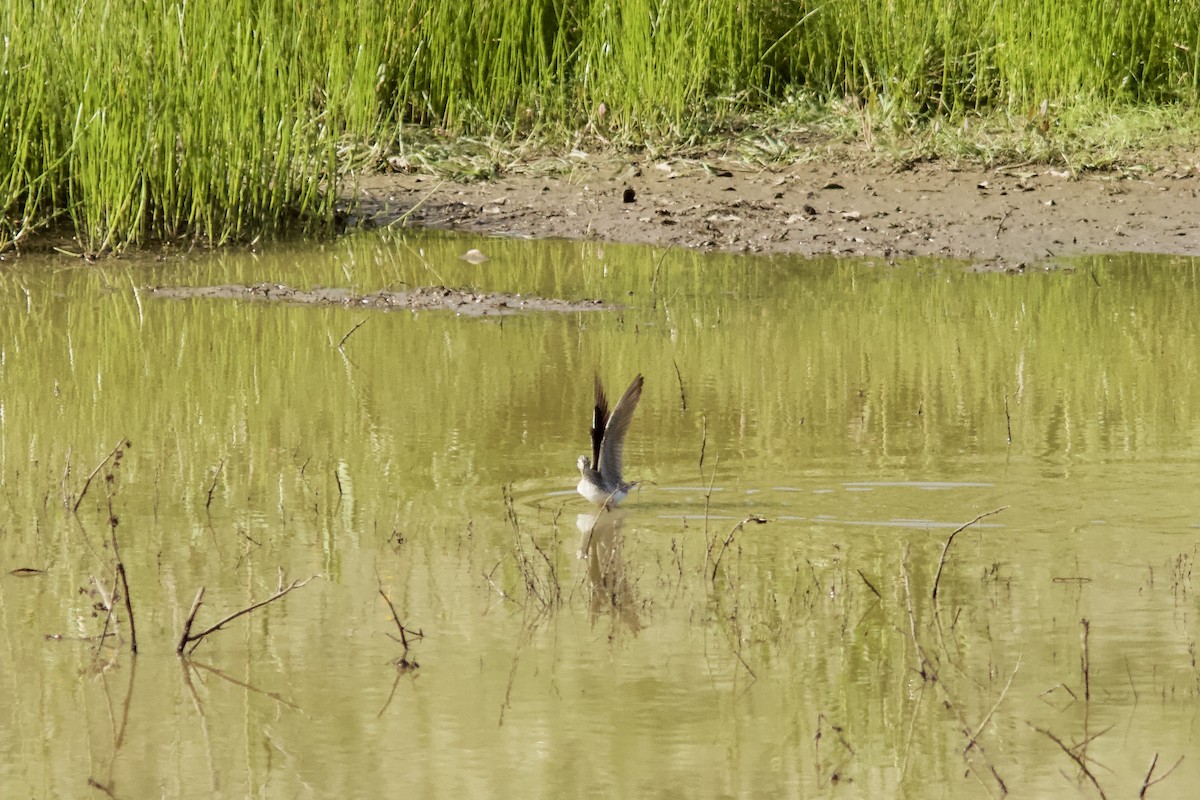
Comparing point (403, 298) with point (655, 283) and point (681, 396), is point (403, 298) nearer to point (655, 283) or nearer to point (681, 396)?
point (655, 283)

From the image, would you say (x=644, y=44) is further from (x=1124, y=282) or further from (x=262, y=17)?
(x=1124, y=282)

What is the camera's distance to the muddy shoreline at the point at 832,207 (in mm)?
8438

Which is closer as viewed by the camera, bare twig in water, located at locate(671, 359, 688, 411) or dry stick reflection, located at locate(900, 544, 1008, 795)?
dry stick reflection, located at locate(900, 544, 1008, 795)

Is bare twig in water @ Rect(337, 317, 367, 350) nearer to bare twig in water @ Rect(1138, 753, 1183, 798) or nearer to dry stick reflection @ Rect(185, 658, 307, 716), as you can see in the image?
dry stick reflection @ Rect(185, 658, 307, 716)

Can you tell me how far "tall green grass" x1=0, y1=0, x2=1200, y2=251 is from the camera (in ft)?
27.4

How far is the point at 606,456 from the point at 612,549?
405mm

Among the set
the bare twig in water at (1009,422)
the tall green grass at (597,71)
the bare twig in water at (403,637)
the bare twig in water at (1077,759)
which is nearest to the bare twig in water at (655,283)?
the tall green grass at (597,71)

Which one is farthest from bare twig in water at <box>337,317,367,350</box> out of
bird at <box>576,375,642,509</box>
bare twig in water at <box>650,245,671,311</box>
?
bird at <box>576,375,642,509</box>

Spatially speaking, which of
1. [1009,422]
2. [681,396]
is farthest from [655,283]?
[1009,422]

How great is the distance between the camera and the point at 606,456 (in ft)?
14.6

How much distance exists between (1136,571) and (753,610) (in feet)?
2.79

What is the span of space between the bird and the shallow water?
0.26ft

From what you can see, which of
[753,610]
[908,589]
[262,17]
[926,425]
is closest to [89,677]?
[753,610]

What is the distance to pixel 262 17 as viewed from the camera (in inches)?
344
